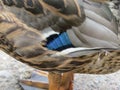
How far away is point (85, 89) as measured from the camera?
1.62 meters

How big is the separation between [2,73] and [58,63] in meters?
0.80

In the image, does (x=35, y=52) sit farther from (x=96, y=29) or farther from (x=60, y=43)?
(x=96, y=29)

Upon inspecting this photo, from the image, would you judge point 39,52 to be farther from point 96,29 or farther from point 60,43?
point 96,29

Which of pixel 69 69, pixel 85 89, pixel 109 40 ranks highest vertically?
pixel 109 40

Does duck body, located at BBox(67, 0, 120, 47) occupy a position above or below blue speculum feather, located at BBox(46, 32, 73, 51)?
above

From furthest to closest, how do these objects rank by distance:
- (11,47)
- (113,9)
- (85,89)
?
(85,89)
(11,47)
(113,9)

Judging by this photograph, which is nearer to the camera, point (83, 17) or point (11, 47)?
point (83, 17)

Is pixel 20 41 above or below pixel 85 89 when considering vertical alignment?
above

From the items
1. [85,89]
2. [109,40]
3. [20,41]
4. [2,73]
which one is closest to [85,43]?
[109,40]

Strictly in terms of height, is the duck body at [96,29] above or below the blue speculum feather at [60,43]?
above

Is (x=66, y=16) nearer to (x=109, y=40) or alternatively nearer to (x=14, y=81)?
(x=109, y=40)

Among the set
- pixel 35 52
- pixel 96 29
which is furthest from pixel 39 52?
pixel 96 29

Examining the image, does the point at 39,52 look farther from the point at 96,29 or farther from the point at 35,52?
the point at 96,29

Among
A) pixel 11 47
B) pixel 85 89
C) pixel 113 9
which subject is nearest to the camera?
pixel 113 9
